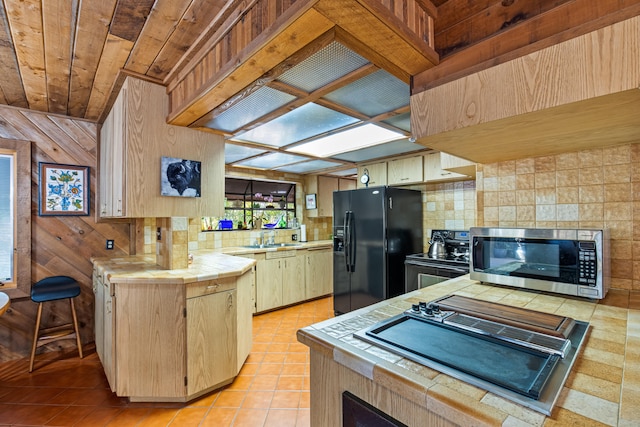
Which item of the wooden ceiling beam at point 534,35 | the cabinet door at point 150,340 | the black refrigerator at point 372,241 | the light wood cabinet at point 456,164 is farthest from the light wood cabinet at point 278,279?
the wooden ceiling beam at point 534,35

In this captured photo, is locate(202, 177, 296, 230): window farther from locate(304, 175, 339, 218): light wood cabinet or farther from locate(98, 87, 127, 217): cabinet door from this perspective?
locate(98, 87, 127, 217): cabinet door

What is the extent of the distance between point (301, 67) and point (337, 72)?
20 cm

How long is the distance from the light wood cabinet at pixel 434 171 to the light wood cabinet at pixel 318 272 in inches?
77.1

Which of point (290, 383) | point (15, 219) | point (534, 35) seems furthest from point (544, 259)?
point (15, 219)

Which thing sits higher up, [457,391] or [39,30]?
[39,30]

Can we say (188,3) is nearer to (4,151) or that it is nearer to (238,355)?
(238,355)

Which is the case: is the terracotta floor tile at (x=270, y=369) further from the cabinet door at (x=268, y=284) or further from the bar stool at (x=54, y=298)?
the bar stool at (x=54, y=298)

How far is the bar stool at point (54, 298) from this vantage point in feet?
Result: 8.34

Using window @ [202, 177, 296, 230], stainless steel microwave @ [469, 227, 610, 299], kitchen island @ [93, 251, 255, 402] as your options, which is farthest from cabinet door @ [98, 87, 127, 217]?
stainless steel microwave @ [469, 227, 610, 299]

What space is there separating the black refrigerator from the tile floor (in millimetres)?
1101

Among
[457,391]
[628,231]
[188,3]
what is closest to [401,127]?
[628,231]

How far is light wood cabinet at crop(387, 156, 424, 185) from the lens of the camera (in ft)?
11.6

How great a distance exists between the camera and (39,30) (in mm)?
1604

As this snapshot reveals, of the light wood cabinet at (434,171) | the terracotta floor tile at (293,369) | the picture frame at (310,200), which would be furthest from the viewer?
the picture frame at (310,200)
